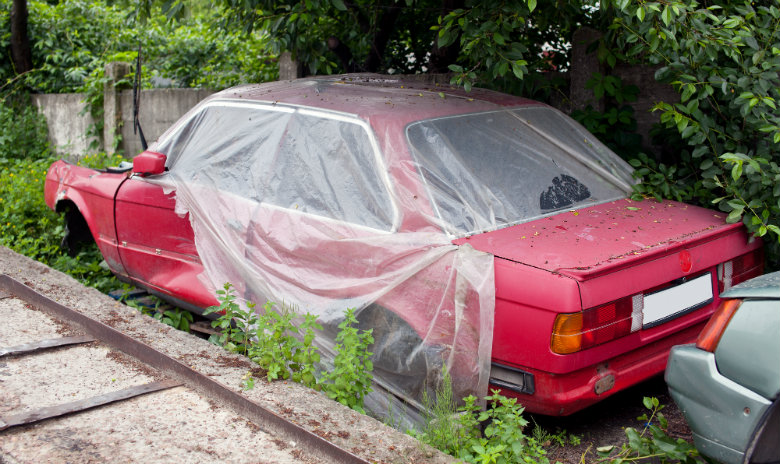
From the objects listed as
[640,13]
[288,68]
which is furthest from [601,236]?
[288,68]

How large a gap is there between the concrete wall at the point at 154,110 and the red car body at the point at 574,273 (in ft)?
14.7

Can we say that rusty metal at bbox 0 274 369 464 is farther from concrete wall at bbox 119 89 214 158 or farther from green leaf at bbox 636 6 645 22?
concrete wall at bbox 119 89 214 158

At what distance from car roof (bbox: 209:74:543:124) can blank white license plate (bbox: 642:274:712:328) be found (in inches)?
62.4

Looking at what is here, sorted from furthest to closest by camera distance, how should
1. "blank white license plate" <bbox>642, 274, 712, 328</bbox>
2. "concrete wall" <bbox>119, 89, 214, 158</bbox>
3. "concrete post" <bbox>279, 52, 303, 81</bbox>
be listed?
"concrete wall" <bbox>119, 89, 214, 158</bbox>
"concrete post" <bbox>279, 52, 303, 81</bbox>
"blank white license plate" <bbox>642, 274, 712, 328</bbox>

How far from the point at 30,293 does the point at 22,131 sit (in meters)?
6.92

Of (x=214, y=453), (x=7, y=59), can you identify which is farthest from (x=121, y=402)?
(x=7, y=59)

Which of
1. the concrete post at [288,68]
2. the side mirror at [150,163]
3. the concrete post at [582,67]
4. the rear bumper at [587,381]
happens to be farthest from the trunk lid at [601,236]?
the concrete post at [288,68]

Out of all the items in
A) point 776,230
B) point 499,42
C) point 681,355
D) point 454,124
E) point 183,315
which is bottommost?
point 183,315

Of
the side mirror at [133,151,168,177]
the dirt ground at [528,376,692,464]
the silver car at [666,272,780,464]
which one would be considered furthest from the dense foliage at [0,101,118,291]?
the silver car at [666,272,780,464]

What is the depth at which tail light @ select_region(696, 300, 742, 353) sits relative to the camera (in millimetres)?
2736

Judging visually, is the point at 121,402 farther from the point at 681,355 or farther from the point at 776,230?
the point at 776,230

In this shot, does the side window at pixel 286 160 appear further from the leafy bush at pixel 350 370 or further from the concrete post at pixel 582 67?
the concrete post at pixel 582 67

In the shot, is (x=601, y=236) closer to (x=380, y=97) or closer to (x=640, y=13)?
(x=640, y=13)

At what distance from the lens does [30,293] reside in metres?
4.92
